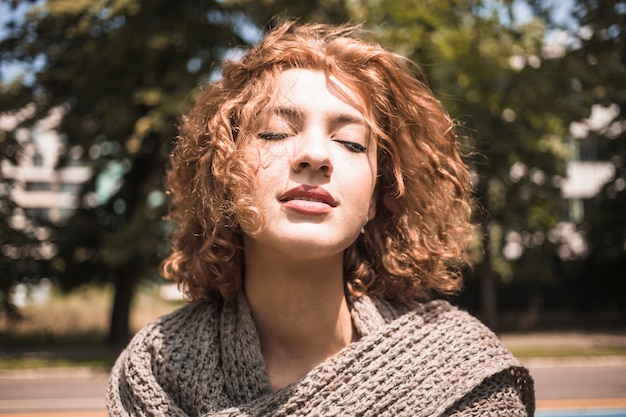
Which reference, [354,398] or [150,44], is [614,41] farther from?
[150,44]

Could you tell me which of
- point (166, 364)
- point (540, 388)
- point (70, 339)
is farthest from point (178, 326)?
point (70, 339)

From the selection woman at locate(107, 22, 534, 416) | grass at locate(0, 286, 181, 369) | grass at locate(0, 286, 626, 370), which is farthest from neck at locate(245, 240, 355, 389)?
grass at locate(0, 286, 626, 370)

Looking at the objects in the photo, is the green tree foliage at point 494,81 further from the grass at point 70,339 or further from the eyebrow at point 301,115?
the eyebrow at point 301,115

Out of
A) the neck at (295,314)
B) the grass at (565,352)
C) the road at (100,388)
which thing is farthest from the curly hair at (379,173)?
the grass at (565,352)

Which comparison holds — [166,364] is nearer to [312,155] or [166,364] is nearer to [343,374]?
[343,374]

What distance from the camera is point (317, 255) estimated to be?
1.78 meters

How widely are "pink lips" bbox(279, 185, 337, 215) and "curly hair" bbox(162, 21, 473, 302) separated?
0.21 metres

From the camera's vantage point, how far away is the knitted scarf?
177 cm

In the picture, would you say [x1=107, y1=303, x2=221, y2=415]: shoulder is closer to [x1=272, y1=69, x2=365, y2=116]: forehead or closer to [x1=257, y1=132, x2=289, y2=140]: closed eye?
[x1=257, y1=132, x2=289, y2=140]: closed eye

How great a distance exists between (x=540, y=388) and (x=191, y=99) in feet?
23.1

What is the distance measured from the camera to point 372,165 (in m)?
1.98

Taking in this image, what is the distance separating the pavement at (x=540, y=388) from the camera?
8.00 meters

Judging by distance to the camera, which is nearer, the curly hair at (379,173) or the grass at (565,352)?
the curly hair at (379,173)

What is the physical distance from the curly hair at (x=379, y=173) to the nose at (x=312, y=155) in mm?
201
